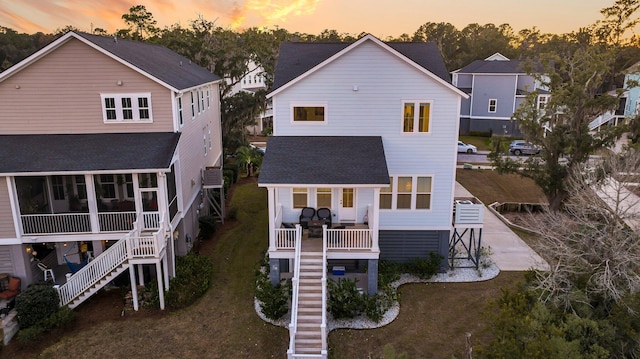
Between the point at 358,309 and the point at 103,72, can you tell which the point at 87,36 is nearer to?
the point at 103,72

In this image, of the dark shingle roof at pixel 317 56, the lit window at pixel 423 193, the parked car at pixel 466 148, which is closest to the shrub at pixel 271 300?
the lit window at pixel 423 193

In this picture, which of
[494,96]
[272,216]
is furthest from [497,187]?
[494,96]

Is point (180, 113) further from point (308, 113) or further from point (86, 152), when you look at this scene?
point (308, 113)

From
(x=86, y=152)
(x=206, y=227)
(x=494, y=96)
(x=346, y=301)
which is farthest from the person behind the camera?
(x=494, y=96)

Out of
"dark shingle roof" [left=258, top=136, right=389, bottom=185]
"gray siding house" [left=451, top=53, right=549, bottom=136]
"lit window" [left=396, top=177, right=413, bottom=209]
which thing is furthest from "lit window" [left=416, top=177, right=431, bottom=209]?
"gray siding house" [left=451, top=53, right=549, bottom=136]

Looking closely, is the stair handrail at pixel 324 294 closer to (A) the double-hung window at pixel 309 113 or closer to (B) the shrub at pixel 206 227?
(A) the double-hung window at pixel 309 113

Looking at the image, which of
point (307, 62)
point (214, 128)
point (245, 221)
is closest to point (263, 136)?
point (214, 128)
